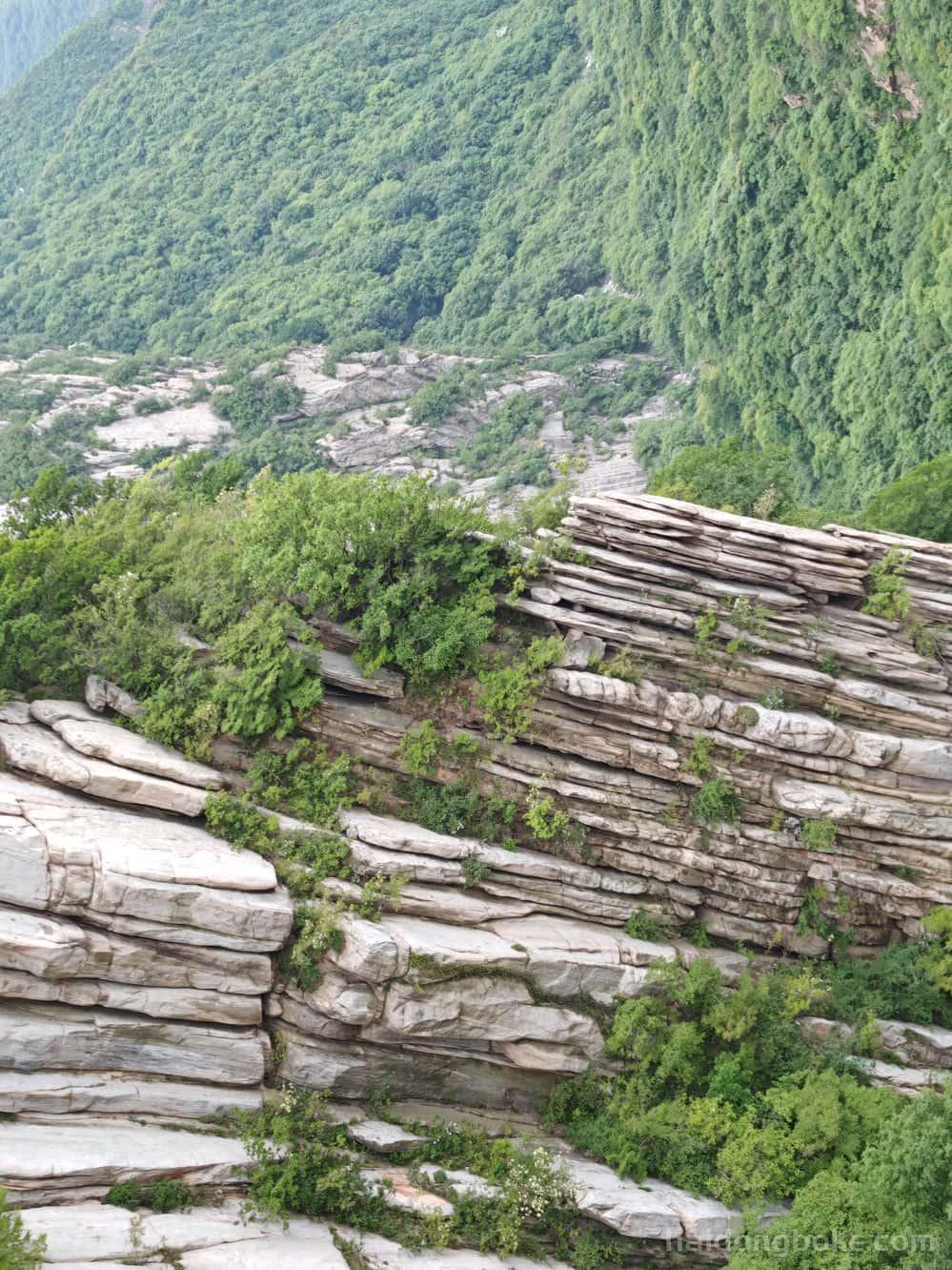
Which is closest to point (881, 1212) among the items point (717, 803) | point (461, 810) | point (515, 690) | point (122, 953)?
point (717, 803)

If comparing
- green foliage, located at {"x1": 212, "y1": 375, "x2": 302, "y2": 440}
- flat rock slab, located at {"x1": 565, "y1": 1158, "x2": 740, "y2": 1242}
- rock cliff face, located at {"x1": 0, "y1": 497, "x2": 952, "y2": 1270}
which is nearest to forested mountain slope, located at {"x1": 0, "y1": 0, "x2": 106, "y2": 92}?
green foliage, located at {"x1": 212, "y1": 375, "x2": 302, "y2": 440}

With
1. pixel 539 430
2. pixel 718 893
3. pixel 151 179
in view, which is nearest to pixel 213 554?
pixel 718 893

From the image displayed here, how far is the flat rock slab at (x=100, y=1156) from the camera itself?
13.7 metres

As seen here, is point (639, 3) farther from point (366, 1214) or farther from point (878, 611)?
point (366, 1214)

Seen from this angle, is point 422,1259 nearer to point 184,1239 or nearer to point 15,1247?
point 184,1239

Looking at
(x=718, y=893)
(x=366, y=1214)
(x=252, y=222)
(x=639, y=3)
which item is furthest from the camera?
(x=252, y=222)

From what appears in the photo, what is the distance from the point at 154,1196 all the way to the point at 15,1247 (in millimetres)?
2426

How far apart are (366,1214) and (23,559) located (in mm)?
12259

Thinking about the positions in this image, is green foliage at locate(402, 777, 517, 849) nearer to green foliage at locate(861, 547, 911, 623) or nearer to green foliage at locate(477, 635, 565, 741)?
green foliage at locate(477, 635, 565, 741)

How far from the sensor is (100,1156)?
46.6ft

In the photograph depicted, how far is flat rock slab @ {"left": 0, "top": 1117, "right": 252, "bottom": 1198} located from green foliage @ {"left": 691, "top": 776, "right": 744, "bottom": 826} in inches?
383

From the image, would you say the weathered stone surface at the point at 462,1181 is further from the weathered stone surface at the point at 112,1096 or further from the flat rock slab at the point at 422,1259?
the weathered stone surface at the point at 112,1096

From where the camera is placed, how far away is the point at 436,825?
746 inches

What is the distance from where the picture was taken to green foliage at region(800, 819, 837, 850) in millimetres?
20047
